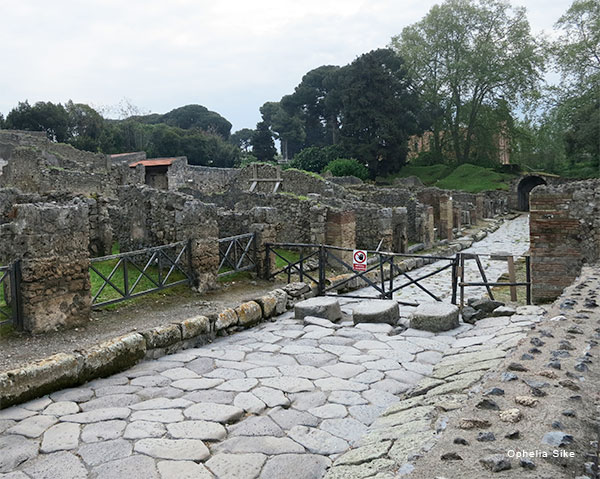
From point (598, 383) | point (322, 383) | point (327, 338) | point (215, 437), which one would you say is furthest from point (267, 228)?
point (598, 383)

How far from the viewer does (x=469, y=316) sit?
7145mm

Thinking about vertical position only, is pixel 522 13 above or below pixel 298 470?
above

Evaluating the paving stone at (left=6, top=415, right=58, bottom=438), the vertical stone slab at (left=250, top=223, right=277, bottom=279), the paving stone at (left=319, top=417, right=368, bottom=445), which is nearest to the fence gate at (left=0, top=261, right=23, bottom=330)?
the paving stone at (left=6, top=415, right=58, bottom=438)

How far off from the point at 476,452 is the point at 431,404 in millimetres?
1596

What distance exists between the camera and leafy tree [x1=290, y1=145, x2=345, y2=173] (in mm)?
45125

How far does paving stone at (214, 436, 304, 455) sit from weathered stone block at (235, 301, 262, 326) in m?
3.44

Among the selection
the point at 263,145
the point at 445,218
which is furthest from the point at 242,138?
the point at 445,218

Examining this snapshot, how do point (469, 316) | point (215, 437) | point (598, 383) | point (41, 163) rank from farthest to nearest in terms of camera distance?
point (41, 163) < point (469, 316) < point (215, 437) < point (598, 383)

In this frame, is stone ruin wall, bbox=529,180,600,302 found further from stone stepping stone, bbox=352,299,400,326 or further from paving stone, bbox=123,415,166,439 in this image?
paving stone, bbox=123,415,166,439

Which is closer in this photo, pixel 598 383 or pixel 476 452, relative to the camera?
pixel 476 452

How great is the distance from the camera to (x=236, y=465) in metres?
3.23

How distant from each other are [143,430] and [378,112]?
4278cm

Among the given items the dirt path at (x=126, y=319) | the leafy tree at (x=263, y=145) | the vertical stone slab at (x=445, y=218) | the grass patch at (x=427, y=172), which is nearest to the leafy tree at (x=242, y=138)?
the leafy tree at (x=263, y=145)

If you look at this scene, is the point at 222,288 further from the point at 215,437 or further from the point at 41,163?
the point at 41,163
